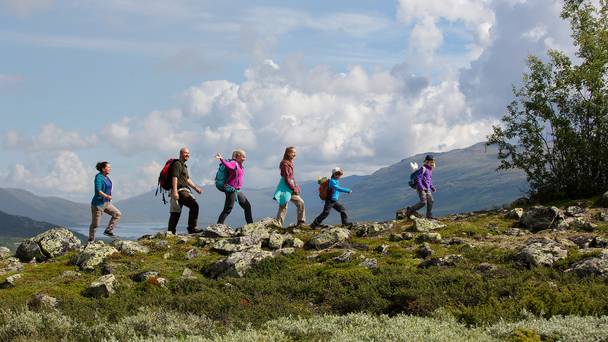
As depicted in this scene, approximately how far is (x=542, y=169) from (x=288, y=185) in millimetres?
16444

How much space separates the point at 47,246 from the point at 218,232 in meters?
6.28

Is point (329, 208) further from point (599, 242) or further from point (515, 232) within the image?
point (599, 242)

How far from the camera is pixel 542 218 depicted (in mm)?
23812

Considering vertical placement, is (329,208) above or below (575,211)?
above

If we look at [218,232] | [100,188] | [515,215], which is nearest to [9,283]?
[100,188]

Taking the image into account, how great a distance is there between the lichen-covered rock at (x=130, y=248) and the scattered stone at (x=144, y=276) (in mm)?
3443

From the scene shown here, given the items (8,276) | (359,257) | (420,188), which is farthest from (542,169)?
(8,276)

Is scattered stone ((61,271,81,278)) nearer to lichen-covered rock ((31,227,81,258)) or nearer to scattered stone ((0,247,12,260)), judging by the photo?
lichen-covered rock ((31,227,81,258))

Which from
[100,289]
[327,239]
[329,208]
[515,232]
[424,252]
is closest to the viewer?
[100,289]

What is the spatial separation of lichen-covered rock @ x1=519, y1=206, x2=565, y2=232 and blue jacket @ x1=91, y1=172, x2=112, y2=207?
16599 millimetres

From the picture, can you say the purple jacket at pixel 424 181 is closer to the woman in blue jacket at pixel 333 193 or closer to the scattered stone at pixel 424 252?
the woman in blue jacket at pixel 333 193

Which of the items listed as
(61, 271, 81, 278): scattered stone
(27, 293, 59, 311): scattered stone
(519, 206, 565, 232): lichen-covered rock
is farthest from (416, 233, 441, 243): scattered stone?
(27, 293, 59, 311): scattered stone

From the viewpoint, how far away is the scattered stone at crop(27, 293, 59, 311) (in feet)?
44.4

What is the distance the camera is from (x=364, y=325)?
1085cm
